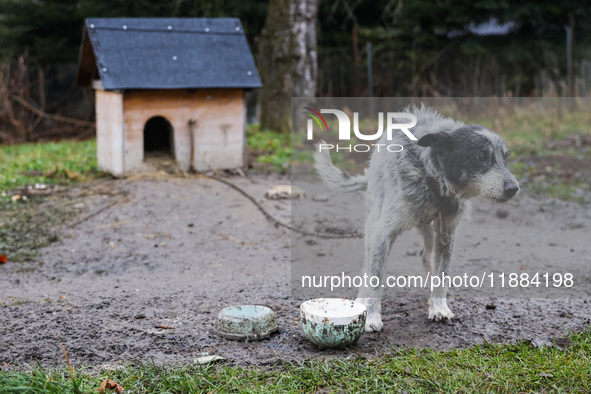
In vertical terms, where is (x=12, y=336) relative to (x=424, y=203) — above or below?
below

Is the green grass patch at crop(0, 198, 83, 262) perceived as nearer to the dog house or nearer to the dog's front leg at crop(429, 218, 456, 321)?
the dog house

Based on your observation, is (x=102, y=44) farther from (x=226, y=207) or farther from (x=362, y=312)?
(x=362, y=312)

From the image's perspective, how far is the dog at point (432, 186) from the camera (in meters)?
3.60

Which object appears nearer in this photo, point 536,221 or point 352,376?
point 352,376

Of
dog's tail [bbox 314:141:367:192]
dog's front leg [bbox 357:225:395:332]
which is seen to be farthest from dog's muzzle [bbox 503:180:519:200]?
dog's tail [bbox 314:141:367:192]

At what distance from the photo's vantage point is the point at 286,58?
11.5 m

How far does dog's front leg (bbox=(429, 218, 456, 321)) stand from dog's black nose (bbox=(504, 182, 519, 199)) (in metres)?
0.45

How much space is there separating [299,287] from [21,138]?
9.48m

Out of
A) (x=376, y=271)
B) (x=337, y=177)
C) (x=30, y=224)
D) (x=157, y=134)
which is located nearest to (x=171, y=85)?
(x=157, y=134)

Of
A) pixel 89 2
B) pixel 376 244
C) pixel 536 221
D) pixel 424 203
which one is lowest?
pixel 536 221

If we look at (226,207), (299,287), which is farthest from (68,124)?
(299,287)

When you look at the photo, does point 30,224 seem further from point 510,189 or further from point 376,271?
point 510,189

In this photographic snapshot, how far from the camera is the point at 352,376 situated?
3154 mm

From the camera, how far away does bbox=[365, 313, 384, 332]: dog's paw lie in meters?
3.79
